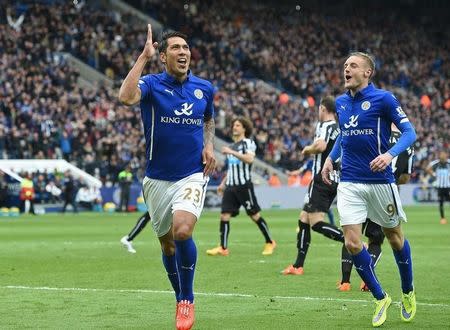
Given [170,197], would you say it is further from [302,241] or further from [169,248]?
[302,241]

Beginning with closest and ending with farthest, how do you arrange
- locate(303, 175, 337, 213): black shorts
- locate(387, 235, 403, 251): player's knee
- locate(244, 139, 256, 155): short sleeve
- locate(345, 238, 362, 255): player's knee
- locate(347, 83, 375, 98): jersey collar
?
locate(345, 238, 362, 255): player's knee → locate(347, 83, 375, 98): jersey collar → locate(387, 235, 403, 251): player's knee → locate(303, 175, 337, 213): black shorts → locate(244, 139, 256, 155): short sleeve

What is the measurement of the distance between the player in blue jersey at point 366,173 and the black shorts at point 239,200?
8.81 m

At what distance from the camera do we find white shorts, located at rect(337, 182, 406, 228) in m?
9.99

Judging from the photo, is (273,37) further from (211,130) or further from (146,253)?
(211,130)

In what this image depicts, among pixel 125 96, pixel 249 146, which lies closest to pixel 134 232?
pixel 249 146

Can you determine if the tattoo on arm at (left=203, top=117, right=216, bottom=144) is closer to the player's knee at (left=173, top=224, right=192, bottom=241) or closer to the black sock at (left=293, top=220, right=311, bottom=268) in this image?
the player's knee at (left=173, top=224, right=192, bottom=241)

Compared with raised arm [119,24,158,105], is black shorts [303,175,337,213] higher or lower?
lower

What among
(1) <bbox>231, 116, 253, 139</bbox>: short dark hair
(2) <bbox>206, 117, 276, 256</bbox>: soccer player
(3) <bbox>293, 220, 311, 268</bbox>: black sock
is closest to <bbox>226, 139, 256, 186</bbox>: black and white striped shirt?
(2) <bbox>206, 117, 276, 256</bbox>: soccer player

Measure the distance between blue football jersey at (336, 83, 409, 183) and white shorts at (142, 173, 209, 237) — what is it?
161cm

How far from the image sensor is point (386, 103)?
998cm

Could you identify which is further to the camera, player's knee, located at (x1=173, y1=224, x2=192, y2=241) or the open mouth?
the open mouth

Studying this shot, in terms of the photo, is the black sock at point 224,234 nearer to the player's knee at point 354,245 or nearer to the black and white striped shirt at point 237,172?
the black and white striped shirt at point 237,172

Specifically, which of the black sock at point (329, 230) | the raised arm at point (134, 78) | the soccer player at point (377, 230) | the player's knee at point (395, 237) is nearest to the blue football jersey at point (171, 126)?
the raised arm at point (134, 78)

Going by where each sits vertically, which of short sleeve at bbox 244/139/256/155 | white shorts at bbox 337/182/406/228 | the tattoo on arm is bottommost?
short sleeve at bbox 244/139/256/155
